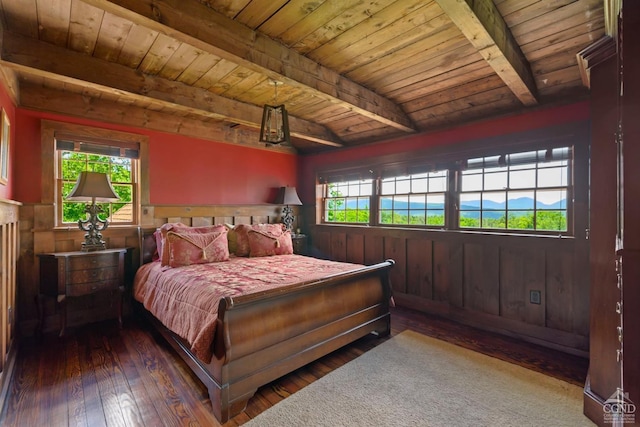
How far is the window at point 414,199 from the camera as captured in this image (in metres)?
3.83

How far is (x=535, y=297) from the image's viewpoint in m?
3.03

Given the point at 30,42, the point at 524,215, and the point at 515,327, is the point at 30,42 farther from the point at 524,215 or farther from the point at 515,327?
the point at 515,327

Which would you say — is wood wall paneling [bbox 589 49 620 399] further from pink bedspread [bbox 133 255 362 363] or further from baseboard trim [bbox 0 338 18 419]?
baseboard trim [bbox 0 338 18 419]

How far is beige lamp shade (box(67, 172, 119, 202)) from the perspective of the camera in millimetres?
2990

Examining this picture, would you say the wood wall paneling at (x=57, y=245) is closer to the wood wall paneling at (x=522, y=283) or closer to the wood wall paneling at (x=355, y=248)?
the wood wall paneling at (x=355, y=248)

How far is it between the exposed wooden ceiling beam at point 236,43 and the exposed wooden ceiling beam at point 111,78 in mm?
1191

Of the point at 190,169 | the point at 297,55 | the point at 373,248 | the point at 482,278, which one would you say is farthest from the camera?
the point at 373,248

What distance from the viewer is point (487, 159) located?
133 inches

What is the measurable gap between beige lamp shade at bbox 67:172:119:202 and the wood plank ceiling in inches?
30.2

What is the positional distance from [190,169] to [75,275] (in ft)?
5.79

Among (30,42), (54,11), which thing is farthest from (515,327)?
(30,42)

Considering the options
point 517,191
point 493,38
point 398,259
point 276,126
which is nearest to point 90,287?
point 276,126

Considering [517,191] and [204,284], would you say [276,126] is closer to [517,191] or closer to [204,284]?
[204,284]

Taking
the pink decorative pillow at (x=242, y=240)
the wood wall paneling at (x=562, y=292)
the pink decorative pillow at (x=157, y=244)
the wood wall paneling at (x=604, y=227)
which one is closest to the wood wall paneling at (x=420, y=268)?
the wood wall paneling at (x=562, y=292)
